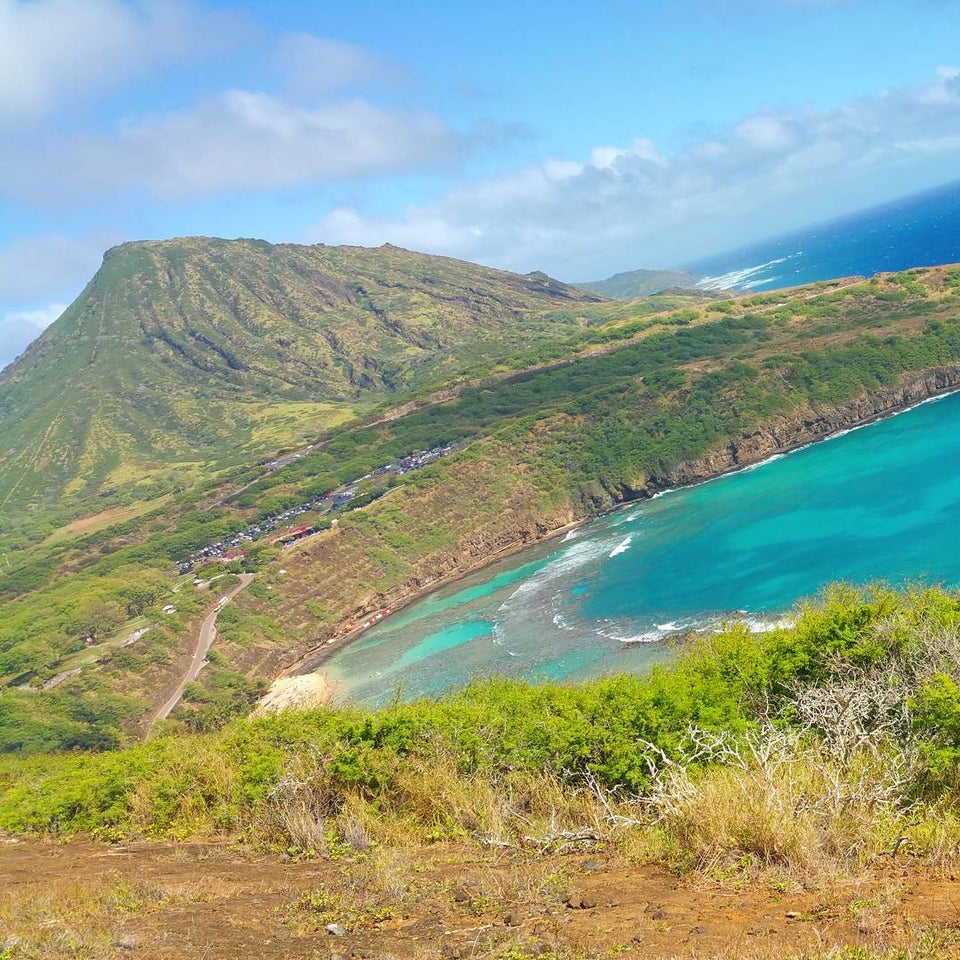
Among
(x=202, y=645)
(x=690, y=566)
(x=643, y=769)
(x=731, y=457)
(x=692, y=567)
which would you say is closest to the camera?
(x=643, y=769)

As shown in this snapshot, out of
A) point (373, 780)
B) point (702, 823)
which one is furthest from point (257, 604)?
point (702, 823)

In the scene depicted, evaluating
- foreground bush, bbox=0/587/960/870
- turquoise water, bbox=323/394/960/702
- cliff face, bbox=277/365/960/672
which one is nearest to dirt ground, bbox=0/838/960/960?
foreground bush, bbox=0/587/960/870

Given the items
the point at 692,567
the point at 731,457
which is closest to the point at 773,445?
the point at 731,457

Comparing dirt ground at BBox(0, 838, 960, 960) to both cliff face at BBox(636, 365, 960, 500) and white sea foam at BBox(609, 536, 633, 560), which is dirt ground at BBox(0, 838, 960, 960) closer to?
white sea foam at BBox(609, 536, 633, 560)

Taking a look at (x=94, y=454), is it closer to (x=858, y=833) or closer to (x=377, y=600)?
(x=377, y=600)

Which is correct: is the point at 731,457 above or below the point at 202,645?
above

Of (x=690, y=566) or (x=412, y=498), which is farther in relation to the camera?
(x=412, y=498)

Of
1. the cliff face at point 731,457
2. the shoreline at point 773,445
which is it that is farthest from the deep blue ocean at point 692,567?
the cliff face at point 731,457

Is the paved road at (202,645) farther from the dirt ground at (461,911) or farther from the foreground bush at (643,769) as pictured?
the dirt ground at (461,911)

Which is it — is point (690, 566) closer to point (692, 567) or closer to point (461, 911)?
point (692, 567)
